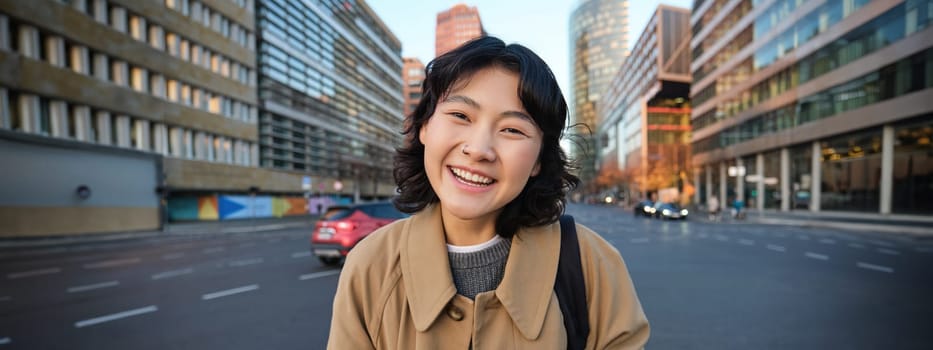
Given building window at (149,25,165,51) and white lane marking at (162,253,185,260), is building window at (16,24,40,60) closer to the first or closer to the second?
building window at (149,25,165,51)

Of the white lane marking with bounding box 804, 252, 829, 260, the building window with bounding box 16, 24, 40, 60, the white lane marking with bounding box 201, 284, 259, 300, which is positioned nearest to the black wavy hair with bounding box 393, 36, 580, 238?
the white lane marking with bounding box 201, 284, 259, 300

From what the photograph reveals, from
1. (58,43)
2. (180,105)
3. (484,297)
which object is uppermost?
(58,43)

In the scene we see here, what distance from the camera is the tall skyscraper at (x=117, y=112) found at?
1644 cm

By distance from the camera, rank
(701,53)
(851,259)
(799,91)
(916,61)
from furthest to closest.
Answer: (701,53)
(799,91)
(916,61)
(851,259)

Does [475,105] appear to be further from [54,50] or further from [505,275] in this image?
[54,50]

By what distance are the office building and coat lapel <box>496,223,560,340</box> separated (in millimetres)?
44963

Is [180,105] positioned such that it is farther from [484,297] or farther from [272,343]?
[484,297]

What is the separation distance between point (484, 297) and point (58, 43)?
26.2 metres

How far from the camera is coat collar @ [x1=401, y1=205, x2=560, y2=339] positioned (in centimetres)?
118

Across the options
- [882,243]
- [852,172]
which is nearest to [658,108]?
[852,172]

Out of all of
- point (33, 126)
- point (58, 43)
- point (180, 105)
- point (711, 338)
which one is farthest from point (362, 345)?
point (180, 105)

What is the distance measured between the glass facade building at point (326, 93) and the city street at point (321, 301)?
70.9ft

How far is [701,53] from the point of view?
4416 cm

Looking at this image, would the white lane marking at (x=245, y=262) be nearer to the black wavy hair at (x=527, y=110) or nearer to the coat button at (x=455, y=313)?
the black wavy hair at (x=527, y=110)
